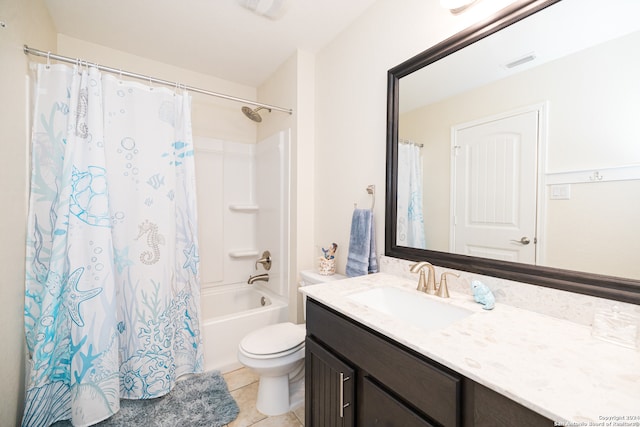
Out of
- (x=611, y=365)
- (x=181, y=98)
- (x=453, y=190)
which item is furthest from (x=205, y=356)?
(x=611, y=365)

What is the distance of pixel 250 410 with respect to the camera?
154 centimetres

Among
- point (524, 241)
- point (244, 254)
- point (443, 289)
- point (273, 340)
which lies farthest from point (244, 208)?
point (524, 241)

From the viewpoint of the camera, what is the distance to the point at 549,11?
0.90 meters

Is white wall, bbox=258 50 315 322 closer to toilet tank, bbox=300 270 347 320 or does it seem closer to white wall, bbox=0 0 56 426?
toilet tank, bbox=300 270 347 320

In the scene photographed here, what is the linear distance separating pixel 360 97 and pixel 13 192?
6.18ft

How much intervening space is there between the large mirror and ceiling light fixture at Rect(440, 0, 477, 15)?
11cm

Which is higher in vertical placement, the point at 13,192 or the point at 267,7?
the point at 267,7

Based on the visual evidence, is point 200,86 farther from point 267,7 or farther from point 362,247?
point 362,247

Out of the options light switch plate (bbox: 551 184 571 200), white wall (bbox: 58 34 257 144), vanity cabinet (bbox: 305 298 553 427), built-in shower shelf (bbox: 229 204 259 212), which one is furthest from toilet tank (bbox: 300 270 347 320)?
white wall (bbox: 58 34 257 144)

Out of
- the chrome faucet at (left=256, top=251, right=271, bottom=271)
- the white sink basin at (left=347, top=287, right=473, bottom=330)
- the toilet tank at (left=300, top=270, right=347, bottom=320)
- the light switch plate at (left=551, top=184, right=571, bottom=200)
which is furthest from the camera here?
the chrome faucet at (left=256, top=251, right=271, bottom=271)

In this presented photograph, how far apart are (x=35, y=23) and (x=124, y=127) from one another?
70 centimetres

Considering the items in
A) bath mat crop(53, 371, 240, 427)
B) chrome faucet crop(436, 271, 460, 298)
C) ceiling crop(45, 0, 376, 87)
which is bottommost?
bath mat crop(53, 371, 240, 427)

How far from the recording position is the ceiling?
1623 mm

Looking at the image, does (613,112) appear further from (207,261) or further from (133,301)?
(207,261)
